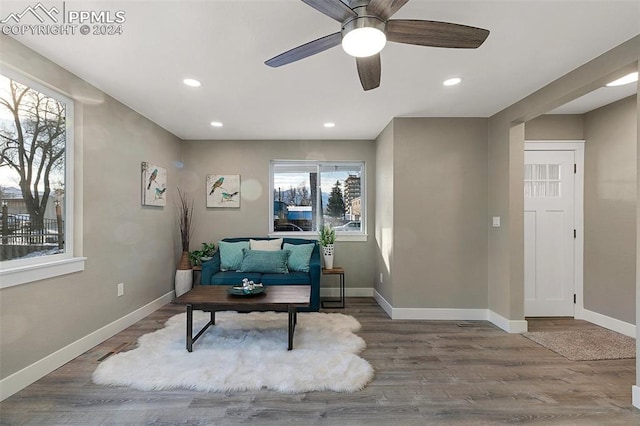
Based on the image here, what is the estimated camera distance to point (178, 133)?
4582 millimetres

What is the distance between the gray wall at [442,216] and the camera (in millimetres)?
3822

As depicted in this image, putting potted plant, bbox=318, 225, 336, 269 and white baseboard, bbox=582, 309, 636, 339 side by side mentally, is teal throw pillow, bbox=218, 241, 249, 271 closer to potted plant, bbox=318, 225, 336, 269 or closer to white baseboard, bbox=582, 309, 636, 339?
potted plant, bbox=318, 225, 336, 269

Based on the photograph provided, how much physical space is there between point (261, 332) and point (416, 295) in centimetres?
189

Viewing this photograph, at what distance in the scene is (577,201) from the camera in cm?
381

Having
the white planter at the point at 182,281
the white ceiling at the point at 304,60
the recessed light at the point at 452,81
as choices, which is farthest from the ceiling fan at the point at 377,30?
Result: the white planter at the point at 182,281

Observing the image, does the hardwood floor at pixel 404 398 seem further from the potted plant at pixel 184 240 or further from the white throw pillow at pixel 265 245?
the white throw pillow at pixel 265 245

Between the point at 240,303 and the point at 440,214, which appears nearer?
the point at 240,303

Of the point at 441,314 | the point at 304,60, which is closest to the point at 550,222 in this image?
the point at 441,314

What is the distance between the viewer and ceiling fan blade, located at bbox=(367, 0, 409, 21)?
145 centimetres

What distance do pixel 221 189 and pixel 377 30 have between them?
383 cm

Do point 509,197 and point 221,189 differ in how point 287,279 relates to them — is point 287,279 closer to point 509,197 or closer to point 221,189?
point 221,189

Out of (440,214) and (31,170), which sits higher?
(31,170)

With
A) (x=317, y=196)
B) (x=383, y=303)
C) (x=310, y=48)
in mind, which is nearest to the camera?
(x=310, y=48)

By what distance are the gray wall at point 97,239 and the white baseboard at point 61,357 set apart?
46mm
